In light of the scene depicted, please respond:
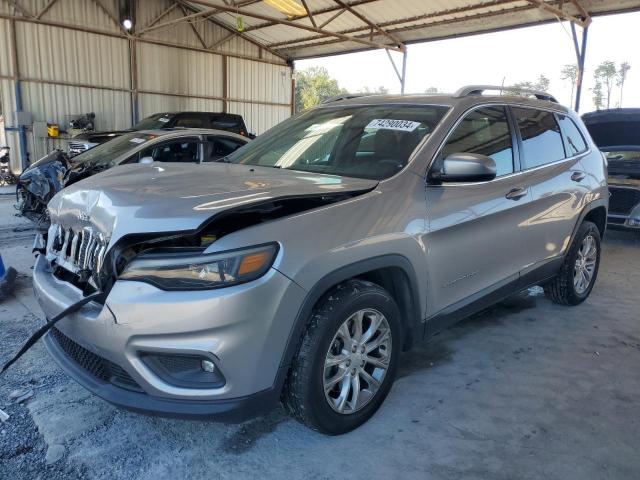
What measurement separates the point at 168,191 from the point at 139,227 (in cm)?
31

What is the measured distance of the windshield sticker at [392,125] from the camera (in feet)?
10.2

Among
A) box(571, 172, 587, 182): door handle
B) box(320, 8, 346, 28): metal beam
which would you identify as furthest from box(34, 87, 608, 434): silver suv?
box(320, 8, 346, 28): metal beam

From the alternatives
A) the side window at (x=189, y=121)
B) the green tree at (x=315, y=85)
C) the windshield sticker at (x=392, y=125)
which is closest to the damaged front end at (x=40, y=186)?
the windshield sticker at (x=392, y=125)

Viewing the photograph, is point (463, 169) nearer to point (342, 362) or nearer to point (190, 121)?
point (342, 362)

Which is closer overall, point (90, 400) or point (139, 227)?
point (139, 227)

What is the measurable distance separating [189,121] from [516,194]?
973 centimetres

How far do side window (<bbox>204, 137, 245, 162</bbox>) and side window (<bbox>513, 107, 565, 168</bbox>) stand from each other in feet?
15.6

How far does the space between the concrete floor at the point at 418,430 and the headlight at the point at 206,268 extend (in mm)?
917

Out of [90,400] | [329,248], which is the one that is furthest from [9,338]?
[329,248]

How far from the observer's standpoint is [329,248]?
2277mm

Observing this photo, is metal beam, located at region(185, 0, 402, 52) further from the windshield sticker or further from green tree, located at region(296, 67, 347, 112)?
green tree, located at region(296, 67, 347, 112)

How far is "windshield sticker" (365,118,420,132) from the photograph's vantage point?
311 cm

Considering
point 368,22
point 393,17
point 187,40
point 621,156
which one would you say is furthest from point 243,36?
point 621,156

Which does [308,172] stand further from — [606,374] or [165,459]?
[606,374]
